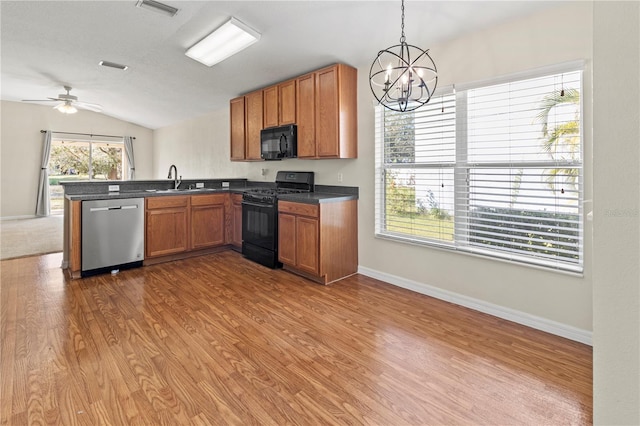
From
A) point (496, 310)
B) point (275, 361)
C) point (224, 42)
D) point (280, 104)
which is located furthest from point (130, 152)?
point (496, 310)

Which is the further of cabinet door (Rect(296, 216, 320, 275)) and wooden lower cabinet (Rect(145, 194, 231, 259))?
wooden lower cabinet (Rect(145, 194, 231, 259))

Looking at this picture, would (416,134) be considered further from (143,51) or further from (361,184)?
(143,51)

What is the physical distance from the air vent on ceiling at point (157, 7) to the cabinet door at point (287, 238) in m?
2.28

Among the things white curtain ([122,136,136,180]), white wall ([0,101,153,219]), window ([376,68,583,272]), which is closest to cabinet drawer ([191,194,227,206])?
window ([376,68,583,272])

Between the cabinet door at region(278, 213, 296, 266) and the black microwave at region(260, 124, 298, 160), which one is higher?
the black microwave at region(260, 124, 298, 160)

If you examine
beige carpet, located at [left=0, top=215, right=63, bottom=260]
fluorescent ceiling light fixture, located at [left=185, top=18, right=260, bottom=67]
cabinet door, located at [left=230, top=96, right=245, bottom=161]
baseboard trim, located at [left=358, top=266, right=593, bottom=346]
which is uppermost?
fluorescent ceiling light fixture, located at [left=185, top=18, right=260, bottom=67]

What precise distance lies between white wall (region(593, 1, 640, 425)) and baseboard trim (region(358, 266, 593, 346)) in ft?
7.19

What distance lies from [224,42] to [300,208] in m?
1.88

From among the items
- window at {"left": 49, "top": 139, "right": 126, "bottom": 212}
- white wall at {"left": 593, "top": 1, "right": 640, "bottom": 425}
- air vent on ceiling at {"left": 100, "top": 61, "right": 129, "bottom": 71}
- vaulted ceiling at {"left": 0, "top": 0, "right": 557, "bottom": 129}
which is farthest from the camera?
window at {"left": 49, "top": 139, "right": 126, "bottom": 212}

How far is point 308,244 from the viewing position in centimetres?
360

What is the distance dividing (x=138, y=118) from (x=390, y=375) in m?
8.55

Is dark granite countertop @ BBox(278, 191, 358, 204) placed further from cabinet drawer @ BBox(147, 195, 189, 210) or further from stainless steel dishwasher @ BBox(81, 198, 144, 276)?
stainless steel dishwasher @ BBox(81, 198, 144, 276)

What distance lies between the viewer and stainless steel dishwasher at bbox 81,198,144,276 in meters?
3.70

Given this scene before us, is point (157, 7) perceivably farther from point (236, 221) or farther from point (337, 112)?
point (236, 221)
